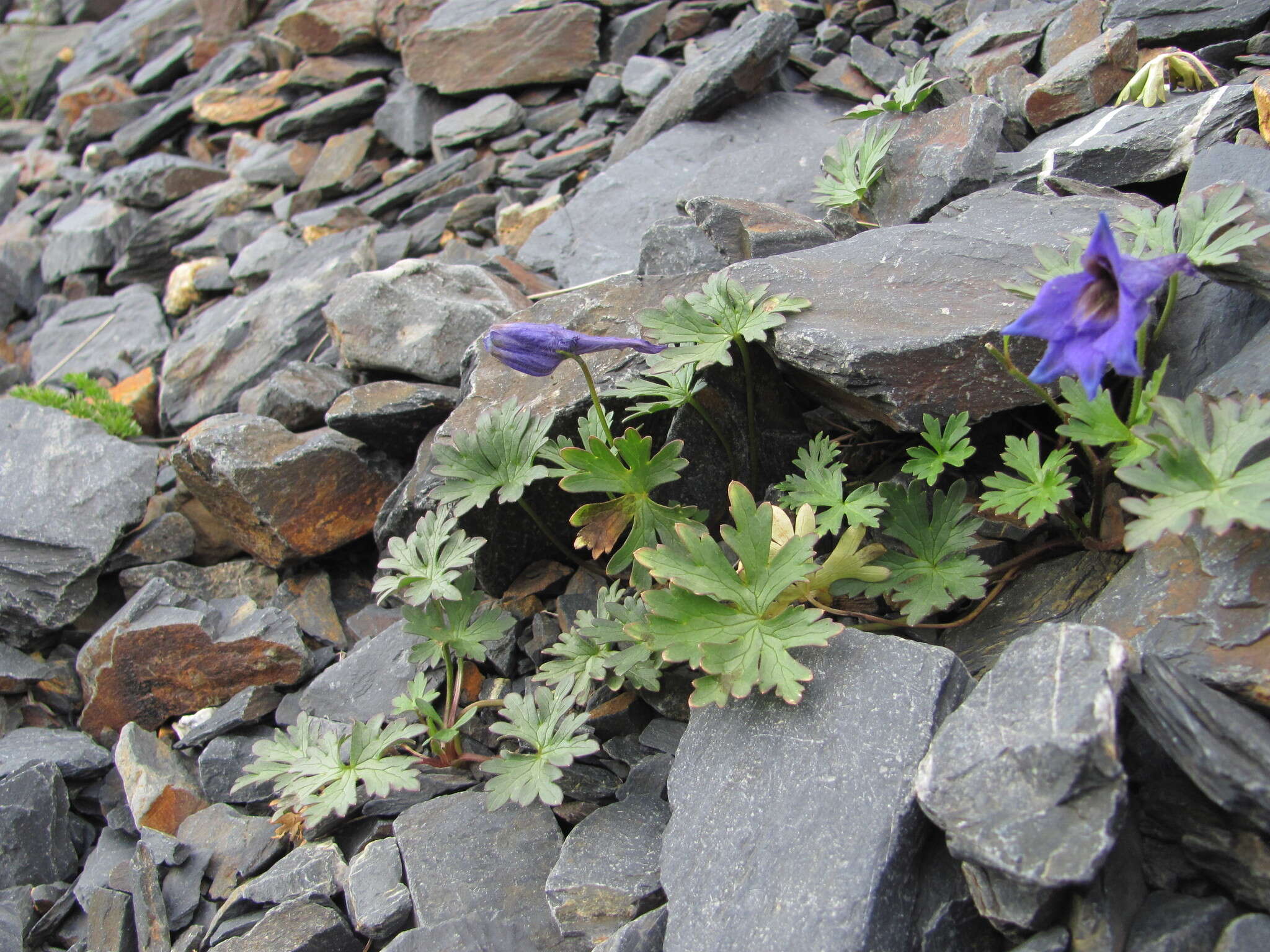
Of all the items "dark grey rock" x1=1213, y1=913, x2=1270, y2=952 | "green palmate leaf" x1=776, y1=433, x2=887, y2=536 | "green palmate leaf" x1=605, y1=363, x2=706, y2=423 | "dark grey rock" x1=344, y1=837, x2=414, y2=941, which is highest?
"green palmate leaf" x1=605, y1=363, x2=706, y2=423

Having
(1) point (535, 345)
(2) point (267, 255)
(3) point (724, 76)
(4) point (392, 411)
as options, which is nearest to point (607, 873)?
(1) point (535, 345)

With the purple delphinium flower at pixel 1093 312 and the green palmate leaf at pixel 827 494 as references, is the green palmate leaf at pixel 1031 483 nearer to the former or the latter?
the green palmate leaf at pixel 827 494

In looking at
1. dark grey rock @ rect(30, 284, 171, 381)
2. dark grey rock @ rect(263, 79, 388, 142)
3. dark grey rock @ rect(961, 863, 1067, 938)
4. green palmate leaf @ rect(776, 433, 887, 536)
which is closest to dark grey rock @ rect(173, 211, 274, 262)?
dark grey rock @ rect(30, 284, 171, 381)

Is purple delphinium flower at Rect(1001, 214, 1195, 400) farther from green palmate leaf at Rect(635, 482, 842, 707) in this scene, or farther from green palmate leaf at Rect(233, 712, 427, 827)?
green palmate leaf at Rect(233, 712, 427, 827)

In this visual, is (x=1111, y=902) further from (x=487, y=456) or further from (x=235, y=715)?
(x=235, y=715)

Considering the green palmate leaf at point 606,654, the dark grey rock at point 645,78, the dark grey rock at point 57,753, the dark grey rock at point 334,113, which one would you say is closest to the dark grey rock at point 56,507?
the dark grey rock at point 57,753

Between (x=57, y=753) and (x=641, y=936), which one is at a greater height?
(x=641, y=936)

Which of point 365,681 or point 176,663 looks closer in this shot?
point 365,681
